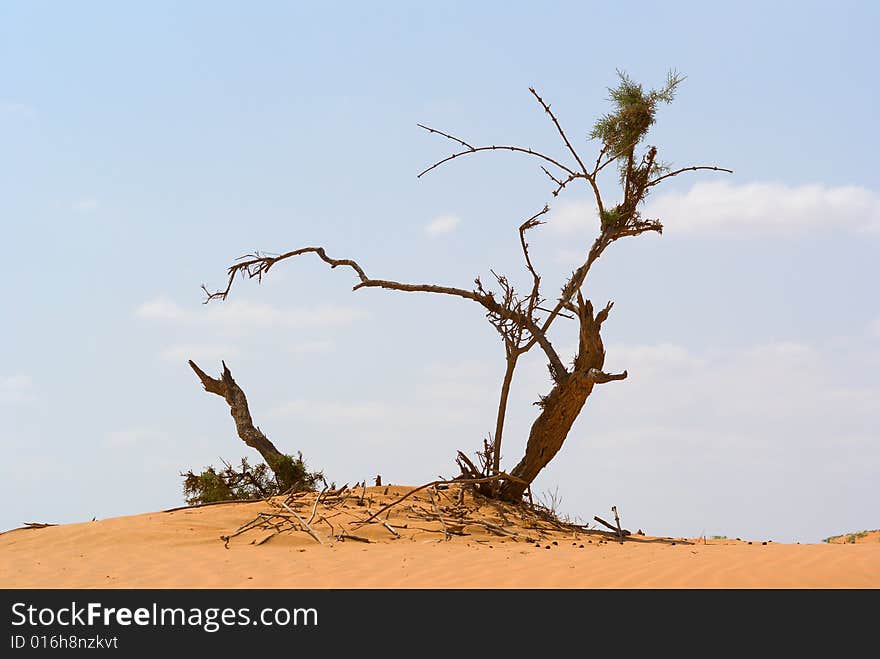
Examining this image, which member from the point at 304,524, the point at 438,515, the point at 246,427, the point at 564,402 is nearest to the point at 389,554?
the point at 304,524

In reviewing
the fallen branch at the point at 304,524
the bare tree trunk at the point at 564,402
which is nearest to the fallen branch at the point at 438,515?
the bare tree trunk at the point at 564,402

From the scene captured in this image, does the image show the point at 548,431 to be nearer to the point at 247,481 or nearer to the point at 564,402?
the point at 564,402

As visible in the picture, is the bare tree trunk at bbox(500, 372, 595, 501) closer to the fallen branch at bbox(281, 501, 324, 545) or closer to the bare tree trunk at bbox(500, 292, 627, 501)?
the bare tree trunk at bbox(500, 292, 627, 501)

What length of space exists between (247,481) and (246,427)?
86cm

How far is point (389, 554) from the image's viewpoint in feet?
27.6

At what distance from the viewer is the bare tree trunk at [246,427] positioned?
549 inches

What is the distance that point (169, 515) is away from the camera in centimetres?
1146

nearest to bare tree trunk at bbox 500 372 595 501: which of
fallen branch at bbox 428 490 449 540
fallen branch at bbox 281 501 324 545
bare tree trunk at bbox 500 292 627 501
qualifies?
bare tree trunk at bbox 500 292 627 501

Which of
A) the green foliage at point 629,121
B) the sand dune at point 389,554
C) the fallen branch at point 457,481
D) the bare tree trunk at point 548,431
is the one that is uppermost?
the green foliage at point 629,121

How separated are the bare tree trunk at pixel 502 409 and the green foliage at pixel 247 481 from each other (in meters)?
3.07

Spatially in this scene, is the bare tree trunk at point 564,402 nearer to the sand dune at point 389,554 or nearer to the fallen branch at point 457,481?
the fallen branch at point 457,481
